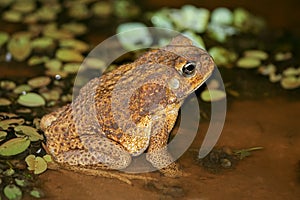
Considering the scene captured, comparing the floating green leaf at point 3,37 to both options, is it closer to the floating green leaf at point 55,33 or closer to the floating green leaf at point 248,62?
the floating green leaf at point 55,33

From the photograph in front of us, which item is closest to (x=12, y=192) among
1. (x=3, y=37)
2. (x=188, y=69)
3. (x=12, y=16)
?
(x=188, y=69)

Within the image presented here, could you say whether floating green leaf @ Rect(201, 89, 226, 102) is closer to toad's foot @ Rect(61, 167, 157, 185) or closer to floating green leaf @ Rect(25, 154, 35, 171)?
toad's foot @ Rect(61, 167, 157, 185)

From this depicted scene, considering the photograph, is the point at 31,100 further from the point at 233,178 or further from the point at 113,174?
the point at 233,178

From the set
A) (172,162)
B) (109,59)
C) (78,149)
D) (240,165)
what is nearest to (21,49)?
(109,59)

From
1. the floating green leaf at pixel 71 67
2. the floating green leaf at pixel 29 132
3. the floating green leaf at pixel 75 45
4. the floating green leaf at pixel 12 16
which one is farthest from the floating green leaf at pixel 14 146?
the floating green leaf at pixel 12 16

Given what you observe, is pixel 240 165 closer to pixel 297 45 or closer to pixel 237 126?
pixel 237 126

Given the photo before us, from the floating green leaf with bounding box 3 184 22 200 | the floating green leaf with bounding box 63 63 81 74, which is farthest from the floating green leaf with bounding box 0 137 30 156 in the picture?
the floating green leaf with bounding box 63 63 81 74
